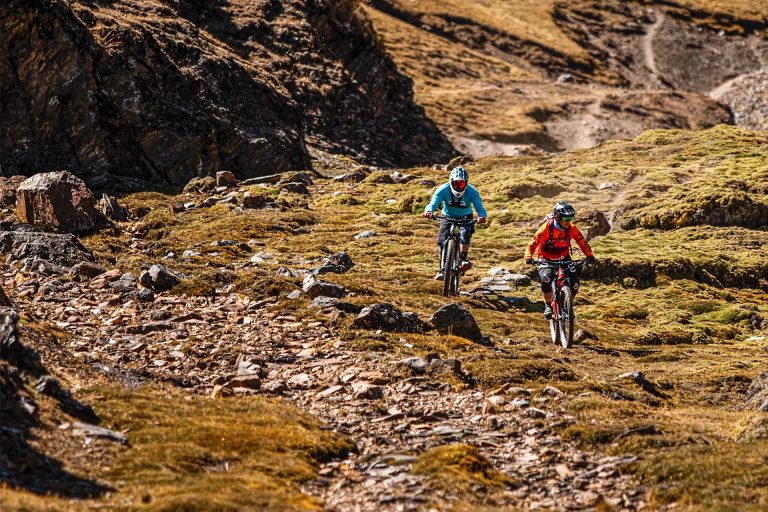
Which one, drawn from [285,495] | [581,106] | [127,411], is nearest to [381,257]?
[127,411]

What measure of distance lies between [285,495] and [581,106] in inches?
4417

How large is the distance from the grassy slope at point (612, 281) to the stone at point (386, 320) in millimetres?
550

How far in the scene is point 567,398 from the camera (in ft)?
47.3

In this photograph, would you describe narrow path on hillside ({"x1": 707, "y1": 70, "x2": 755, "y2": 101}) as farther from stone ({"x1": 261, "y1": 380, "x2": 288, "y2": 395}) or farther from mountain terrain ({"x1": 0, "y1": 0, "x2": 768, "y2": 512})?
stone ({"x1": 261, "y1": 380, "x2": 288, "y2": 395})

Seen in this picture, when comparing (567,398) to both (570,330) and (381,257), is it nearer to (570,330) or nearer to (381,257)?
(570,330)

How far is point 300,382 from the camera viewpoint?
50.5ft

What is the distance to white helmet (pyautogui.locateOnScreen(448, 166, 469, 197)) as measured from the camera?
23562mm

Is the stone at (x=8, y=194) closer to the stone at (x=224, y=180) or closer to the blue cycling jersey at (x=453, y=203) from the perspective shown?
the stone at (x=224, y=180)

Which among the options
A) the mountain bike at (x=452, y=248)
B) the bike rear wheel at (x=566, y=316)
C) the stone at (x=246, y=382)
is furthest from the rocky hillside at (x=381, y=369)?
the mountain bike at (x=452, y=248)

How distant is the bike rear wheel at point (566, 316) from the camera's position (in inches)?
786

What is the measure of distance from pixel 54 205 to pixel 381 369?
2022 centimetres

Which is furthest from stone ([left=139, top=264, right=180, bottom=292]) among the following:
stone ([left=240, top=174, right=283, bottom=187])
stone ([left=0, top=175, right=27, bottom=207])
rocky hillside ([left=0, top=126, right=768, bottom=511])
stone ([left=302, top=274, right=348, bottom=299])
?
stone ([left=240, top=174, right=283, bottom=187])

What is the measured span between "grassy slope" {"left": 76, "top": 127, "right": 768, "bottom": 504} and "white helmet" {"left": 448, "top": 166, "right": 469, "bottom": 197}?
9.97ft

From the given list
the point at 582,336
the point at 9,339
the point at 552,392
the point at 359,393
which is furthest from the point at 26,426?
the point at 582,336
